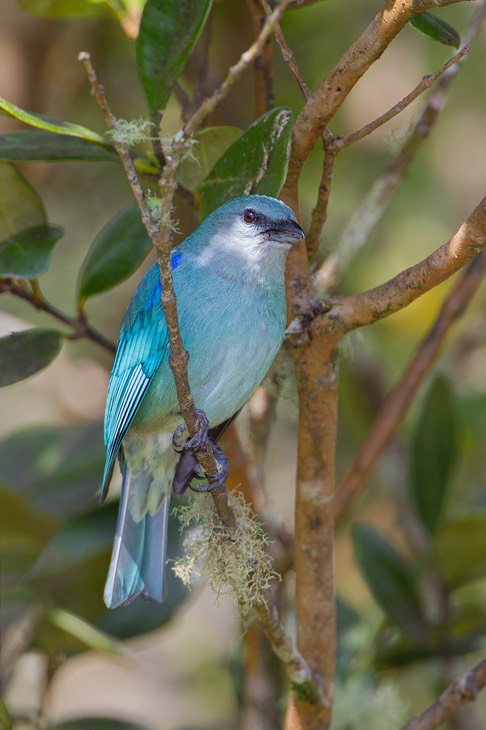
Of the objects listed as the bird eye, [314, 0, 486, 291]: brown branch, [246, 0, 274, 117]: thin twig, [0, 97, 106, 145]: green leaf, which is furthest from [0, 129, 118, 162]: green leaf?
[314, 0, 486, 291]: brown branch

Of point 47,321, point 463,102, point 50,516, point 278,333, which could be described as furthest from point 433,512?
point 463,102

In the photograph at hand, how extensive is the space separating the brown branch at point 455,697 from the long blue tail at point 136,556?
844 mm

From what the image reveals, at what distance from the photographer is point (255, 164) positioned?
2340mm

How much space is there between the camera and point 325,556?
2.38 meters

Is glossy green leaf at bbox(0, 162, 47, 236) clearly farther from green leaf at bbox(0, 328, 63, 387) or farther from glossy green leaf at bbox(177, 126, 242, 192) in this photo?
glossy green leaf at bbox(177, 126, 242, 192)

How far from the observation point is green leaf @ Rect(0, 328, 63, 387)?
257 centimetres

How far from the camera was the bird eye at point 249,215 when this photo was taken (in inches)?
108

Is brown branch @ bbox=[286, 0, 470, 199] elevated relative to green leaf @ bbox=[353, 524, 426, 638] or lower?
elevated

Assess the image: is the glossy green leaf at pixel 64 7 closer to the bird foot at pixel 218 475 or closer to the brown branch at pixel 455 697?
the bird foot at pixel 218 475

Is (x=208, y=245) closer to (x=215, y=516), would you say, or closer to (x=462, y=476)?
(x=215, y=516)

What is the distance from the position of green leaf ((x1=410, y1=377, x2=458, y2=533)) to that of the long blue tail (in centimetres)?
85

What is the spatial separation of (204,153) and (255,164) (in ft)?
1.12

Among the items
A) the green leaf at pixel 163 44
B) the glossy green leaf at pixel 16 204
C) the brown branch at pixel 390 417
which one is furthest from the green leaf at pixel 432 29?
the glossy green leaf at pixel 16 204

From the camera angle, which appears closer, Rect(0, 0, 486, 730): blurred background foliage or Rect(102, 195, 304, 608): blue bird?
Rect(102, 195, 304, 608): blue bird
